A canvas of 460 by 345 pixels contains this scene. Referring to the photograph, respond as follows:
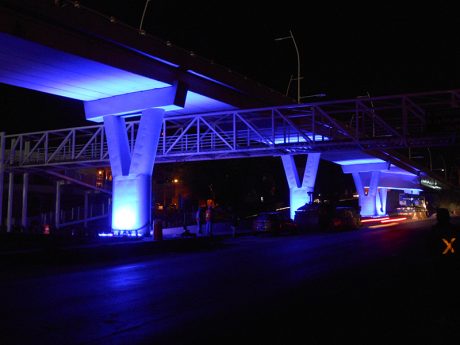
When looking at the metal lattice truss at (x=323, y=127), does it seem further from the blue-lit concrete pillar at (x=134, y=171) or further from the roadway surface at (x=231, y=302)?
the roadway surface at (x=231, y=302)

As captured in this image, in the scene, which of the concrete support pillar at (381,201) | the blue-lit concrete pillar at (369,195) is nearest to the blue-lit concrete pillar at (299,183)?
the blue-lit concrete pillar at (369,195)

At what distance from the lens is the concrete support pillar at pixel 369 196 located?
62.6 meters

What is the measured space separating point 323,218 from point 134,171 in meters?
13.9

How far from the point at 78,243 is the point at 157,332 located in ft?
51.4

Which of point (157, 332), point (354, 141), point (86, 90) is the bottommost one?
point (157, 332)

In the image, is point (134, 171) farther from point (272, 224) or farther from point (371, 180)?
point (371, 180)

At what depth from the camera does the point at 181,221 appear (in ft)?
151

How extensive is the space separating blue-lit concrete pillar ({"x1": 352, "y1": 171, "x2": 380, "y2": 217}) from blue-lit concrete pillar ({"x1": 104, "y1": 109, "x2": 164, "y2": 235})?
3986 cm

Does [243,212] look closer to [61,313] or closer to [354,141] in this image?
[354,141]

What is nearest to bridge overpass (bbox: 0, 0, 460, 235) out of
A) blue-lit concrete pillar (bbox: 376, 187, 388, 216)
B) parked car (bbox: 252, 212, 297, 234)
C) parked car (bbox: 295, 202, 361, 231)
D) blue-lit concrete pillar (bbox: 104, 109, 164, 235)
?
blue-lit concrete pillar (bbox: 104, 109, 164, 235)

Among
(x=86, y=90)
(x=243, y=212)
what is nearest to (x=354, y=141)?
(x=86, y=90)

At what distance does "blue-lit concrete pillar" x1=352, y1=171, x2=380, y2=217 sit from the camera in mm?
62625

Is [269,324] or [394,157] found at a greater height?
[394,157]

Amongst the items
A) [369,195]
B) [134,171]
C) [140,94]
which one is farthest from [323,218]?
[369,195]
